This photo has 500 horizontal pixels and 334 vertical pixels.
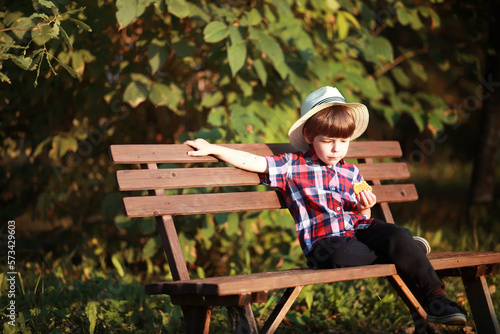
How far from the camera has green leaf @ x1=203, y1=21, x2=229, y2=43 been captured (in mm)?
3441

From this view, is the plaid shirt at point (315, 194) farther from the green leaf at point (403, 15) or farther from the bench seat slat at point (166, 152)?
the green leaf at point (403, 15)

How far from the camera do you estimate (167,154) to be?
297 centimetres

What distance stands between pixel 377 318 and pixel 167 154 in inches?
71.4

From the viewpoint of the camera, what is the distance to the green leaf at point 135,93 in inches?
149

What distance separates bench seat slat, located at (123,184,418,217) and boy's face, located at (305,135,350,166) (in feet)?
1.20

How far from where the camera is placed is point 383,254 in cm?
292

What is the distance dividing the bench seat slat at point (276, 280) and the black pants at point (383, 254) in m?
0.07

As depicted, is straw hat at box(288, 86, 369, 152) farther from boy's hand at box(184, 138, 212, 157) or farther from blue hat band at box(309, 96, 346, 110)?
boy's hand at box(184, 138, 212, 157)

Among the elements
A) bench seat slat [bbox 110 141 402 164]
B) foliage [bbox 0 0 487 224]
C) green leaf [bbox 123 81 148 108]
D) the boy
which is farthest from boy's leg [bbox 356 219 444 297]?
green leaf [bbox 123 81 148 108]

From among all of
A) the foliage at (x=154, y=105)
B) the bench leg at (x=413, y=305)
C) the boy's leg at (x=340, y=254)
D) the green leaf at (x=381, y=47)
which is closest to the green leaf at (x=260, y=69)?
the foliage at (x=154, y=105)

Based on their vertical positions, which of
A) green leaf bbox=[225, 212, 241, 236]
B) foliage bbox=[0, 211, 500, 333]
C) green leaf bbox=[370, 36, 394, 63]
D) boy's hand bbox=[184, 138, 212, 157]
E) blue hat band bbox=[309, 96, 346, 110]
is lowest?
foliage bbox=[0, 211, 500, 333]

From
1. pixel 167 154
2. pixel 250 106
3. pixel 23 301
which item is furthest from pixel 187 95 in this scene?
pixel 23 301

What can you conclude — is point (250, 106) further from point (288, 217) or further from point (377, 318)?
point (377, 318)

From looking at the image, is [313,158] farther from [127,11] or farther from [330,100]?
[127,11]
